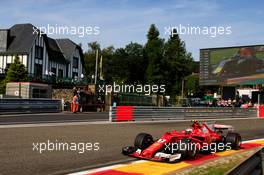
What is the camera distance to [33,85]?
30.8 m

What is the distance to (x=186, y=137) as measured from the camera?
8477mm

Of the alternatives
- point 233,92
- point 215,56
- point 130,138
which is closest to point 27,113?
point 130,138

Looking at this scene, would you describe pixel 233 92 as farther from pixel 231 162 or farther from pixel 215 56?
pixel 231 162

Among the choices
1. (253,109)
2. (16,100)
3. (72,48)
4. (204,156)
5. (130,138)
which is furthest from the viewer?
(72,48)

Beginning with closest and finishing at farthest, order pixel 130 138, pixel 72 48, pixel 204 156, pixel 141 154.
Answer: pixel 141 154
pixel 204 156
pixel 130 138
pixel 72 48

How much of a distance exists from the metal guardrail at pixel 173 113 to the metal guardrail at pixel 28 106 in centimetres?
709

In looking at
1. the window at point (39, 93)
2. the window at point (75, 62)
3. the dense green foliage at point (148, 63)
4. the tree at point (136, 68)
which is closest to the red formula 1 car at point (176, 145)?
the window at point (39, 93)

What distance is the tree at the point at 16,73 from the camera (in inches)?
1553

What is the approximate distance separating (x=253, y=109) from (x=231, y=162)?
23083 millimetres

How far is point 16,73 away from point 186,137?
110 feet

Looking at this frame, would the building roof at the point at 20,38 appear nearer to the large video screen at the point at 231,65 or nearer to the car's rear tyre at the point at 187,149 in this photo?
the large video screen at the point at 231,65

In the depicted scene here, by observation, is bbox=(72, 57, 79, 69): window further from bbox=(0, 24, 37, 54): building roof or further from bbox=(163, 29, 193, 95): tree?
bbox=(163, 29, 193, 95): tree

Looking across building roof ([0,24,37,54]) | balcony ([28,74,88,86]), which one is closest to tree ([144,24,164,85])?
balcony ([28,74,88,86])

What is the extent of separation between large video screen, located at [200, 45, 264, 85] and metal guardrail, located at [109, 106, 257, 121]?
1129 centimetres
